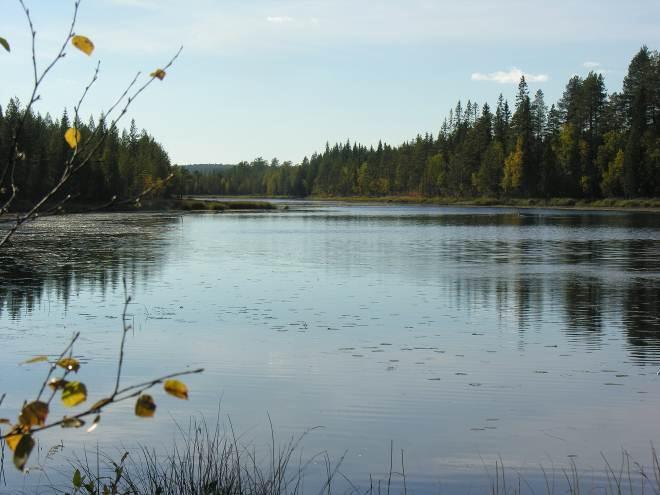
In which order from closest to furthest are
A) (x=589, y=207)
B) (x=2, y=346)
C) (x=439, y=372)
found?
(x=439, y=372) < (x=2, y=346) < (x=589, y=207)

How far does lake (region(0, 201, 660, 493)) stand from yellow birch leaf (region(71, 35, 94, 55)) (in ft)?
22.9

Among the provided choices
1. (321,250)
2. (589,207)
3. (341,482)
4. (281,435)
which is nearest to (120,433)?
(281,435)

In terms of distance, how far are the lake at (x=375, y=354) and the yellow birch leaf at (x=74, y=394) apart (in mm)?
6493

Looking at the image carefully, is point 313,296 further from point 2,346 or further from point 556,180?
point 556,180

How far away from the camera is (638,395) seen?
12703 mm

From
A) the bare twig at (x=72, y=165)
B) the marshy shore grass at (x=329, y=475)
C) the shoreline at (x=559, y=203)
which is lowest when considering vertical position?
the marshy shore grass at (x=329, y=475)

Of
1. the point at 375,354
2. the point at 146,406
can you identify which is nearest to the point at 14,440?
the point at 146,406

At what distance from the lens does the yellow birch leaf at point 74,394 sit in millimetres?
2941

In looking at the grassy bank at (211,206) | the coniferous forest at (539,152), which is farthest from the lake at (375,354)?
the grassy bank at (211,206)

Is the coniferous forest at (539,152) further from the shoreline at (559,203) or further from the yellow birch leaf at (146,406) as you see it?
the yellow birch leaf at (146,406)

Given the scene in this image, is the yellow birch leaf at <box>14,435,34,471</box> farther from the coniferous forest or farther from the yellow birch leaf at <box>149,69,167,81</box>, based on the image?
the coniferous forest

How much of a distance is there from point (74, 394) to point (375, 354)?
13254 millimetres

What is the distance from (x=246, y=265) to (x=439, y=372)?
70.8 ft

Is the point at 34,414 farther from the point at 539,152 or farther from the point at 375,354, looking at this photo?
the point at 539,152
